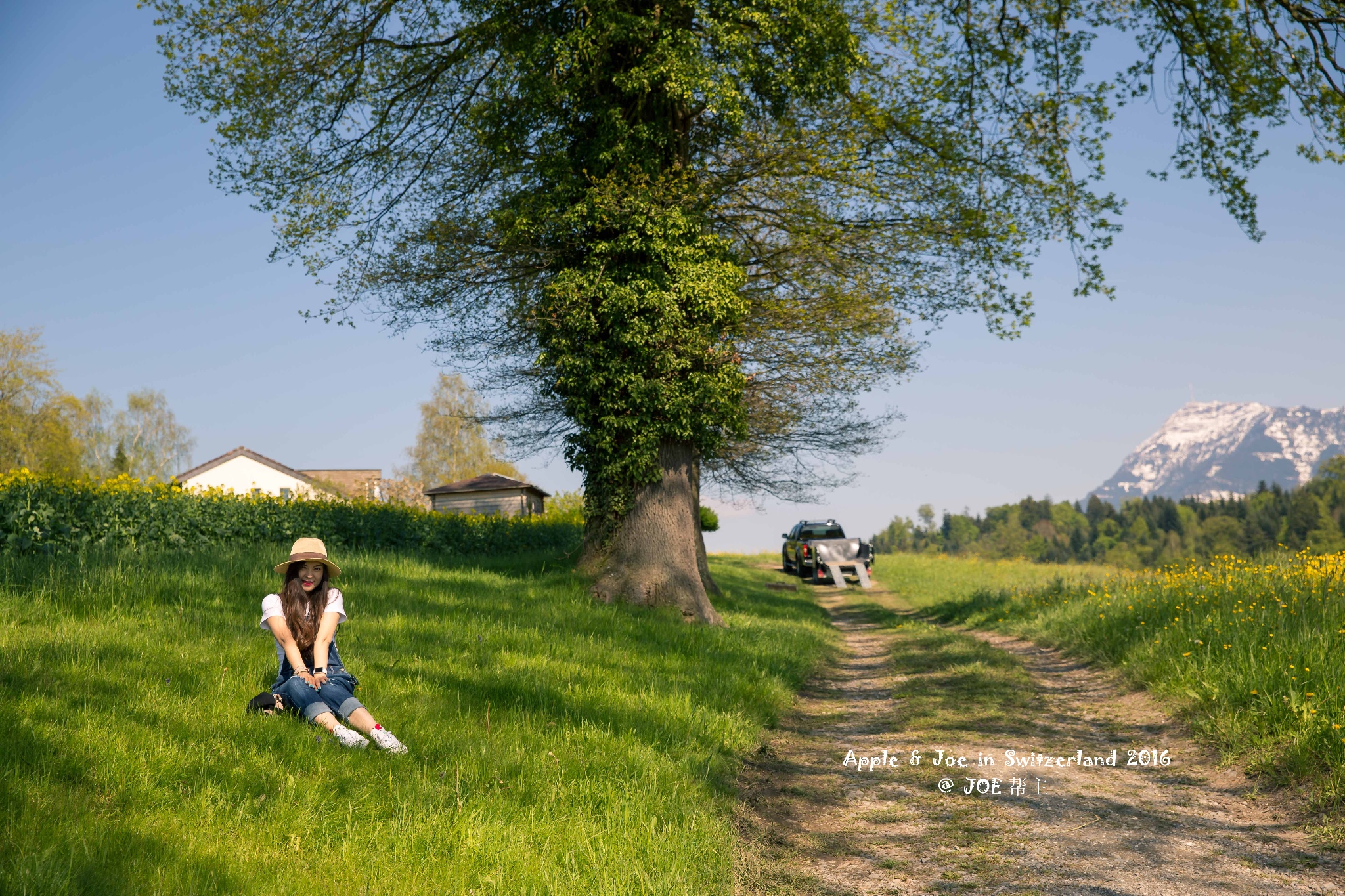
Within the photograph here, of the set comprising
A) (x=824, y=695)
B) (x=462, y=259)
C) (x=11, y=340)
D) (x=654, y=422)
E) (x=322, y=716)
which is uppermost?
(x=11, y=340)

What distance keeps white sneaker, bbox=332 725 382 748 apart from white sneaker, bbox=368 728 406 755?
2.6 inches

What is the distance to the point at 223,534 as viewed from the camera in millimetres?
15188

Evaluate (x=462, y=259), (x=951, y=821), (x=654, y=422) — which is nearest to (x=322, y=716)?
(x=951, y=821)

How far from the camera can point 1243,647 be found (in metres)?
7.45

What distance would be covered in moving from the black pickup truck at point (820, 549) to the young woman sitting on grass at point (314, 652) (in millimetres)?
24678

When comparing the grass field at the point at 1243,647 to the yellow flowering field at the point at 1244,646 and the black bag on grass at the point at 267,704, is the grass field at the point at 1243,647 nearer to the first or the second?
the yellow flowering field at the point at 1244,646

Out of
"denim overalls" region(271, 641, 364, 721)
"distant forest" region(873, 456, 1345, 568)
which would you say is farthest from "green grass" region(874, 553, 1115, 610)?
"distant forest" region(873, 456, 1345, 568)

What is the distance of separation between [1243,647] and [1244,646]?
0.05 metres

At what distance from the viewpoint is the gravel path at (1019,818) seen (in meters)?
4.23

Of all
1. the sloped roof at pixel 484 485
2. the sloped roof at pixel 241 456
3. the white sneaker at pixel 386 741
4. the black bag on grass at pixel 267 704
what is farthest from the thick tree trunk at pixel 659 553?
the sloped roof at pixel 241 456

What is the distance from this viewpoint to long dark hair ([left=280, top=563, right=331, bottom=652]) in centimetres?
579

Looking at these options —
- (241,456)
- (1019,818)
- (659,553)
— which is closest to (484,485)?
(241,456)

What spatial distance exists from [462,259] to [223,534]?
6669 mm

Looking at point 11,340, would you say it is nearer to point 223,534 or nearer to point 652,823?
point 223,534
